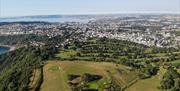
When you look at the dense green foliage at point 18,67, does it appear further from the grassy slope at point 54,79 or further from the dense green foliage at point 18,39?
the dense green foliage at point 18,39

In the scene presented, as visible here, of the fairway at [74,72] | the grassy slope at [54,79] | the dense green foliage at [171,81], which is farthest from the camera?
the fairway at [74,72]

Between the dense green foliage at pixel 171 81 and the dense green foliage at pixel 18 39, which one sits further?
the dense green foliage at pixel 18 39

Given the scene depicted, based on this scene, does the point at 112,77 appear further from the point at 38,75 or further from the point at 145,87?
the point at 38,75

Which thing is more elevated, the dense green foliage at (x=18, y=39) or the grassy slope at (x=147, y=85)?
the grassy slope at (x=147, y=85)

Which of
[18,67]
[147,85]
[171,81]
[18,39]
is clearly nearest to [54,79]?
[18,67]

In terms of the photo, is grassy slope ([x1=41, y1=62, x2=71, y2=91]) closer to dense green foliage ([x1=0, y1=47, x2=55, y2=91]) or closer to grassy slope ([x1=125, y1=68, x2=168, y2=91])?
dense green foliage ([x1=0, y1=47, x2=55, y2=91])

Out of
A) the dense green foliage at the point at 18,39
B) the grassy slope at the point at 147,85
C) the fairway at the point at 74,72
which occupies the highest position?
the fairway at the point at 74,72

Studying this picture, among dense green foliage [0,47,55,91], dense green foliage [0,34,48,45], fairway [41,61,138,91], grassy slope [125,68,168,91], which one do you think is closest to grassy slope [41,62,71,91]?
fairway [41,61,138,91]

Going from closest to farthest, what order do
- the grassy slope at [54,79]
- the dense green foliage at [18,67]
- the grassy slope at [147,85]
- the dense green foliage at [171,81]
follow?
1. the grassy slope at [54,79]
2. the dense green foliage at [171,81]
3. the grassy slope at [147,85]
4. the dense green foliage at [18,67]

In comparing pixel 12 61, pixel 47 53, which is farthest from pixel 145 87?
pixel 12 61

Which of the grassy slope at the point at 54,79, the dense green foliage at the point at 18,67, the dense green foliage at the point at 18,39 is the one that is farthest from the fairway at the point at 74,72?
the dense green foliage at the point at 18,39
